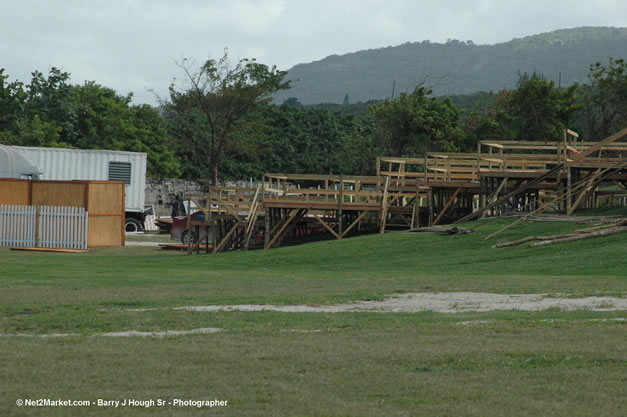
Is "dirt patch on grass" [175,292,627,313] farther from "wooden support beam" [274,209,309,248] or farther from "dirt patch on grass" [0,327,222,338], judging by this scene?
"wooden support beam" [274,209,309,248]

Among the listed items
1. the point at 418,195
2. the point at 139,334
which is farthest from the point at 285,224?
the point at 139,334

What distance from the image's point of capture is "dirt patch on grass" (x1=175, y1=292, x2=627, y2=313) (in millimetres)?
12594

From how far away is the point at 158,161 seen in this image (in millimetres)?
76625

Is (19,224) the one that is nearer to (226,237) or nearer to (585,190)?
(226,237)

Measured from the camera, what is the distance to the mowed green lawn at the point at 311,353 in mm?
6590

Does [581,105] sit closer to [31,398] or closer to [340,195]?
[340,195]

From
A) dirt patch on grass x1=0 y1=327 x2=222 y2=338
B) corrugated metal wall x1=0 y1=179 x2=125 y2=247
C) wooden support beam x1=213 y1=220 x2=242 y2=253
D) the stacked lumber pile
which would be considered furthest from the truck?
dirt patch on grass x1=0 y1=327 x2=222 y2=338

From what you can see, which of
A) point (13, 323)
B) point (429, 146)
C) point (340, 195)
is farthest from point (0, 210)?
point (429, 146)

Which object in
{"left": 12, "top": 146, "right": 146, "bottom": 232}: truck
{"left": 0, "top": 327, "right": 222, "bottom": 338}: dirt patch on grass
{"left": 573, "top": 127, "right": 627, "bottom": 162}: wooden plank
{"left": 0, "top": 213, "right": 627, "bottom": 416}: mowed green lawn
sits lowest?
{"left": 0, "top": 327, "right": 222, "bottom": 338}: dirt patch on grass

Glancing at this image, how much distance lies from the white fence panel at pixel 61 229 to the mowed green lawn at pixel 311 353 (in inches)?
715

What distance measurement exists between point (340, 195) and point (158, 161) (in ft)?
143

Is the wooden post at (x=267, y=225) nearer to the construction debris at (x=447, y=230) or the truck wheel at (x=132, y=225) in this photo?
the construction debris at (x=447, y=230)

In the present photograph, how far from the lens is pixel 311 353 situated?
855cm

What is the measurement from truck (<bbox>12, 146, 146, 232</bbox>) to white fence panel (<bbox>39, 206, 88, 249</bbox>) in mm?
10567
